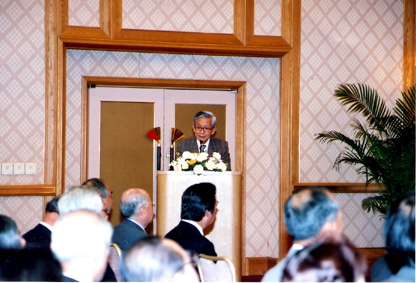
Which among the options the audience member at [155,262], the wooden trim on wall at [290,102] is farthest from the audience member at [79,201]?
the wooden trim on wall at [290,102]

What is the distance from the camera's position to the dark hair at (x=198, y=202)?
391 centimetres

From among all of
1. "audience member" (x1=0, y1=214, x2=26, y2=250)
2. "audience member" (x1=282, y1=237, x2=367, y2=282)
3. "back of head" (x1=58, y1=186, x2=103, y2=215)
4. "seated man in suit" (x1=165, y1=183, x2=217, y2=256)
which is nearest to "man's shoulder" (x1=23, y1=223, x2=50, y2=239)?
"back of head" (x1=58, y1=186, x2=103, y2=215)

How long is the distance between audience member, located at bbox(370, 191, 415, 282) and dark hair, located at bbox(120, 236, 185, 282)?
90 centimetres

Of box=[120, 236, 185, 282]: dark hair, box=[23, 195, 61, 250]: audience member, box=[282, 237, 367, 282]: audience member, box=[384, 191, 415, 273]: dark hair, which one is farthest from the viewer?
box=[23, 195, 61, 250]: audience member

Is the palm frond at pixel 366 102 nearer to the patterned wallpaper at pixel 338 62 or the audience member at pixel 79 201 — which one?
the patterned wallpaper at pixel 338 62

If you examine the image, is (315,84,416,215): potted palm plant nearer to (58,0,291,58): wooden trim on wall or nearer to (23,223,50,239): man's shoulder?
(58,0,291,58): wooden trim on wall

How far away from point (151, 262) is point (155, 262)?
1 centimetres

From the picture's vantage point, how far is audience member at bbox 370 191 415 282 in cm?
228

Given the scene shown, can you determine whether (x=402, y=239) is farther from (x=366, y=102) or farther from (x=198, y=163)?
(x=366, y=102)

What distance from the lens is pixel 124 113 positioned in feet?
23.9

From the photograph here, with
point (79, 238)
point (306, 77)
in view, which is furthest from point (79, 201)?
point (306, 77)

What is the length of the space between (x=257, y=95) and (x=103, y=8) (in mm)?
2092

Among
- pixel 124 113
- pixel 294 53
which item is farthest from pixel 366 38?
pixel 124 113

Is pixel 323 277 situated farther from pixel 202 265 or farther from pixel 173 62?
pixel 173 62
